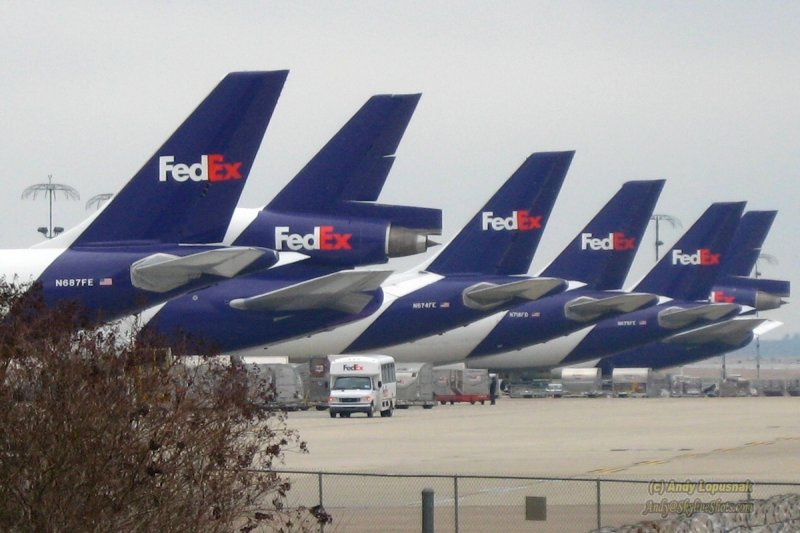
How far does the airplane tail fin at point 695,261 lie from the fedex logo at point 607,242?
1408 centimetres

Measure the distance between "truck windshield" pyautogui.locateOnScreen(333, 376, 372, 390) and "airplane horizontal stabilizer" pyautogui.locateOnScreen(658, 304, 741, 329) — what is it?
41496 millimetres

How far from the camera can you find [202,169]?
46688 mm

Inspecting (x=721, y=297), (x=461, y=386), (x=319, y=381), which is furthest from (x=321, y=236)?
(x=721, y=297)

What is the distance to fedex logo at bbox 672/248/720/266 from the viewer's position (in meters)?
107

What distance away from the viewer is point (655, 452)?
3912cm

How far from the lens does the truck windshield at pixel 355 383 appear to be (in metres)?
62.1

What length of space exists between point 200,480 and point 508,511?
11.7 metres

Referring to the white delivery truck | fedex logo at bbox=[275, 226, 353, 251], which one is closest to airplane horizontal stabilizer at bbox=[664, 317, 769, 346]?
the white delivery truck

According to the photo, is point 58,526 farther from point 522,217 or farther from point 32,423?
point 522,217

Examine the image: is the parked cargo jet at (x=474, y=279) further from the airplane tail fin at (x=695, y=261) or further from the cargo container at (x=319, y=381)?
the airplane tail fin at (x=695, y=261)

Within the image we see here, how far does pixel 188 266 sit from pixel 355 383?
18.2 m

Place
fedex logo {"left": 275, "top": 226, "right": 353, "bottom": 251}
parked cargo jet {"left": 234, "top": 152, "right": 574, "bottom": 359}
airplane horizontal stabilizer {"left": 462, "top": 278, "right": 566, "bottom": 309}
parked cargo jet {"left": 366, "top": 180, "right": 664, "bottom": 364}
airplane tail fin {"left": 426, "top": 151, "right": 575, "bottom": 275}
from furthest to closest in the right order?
parked cargo jet {"left": 366, "top": 180, "right": 664, "bottom": 364} → airplane tail fin {"left": 426, "top": 151, "right": 575, "bottom": 275} → parked cargo jet {"left": 234, "top": 152, "right": 574, "bottom": 359} → airplane horizontal stabilizer {"left": 462, "top": 278, "right": 566, "bottom": 309} → fedex logo {"left": 275, "top": 226, "right": 353, "bottom": 251}

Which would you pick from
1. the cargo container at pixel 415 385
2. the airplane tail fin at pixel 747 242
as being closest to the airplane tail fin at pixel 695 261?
the airplane tail fin at pixel 747 242

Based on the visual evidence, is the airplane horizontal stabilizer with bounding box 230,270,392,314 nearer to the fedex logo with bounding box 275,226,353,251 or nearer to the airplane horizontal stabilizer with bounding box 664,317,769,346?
the fedex logo with bounding box 275,226,353,251
